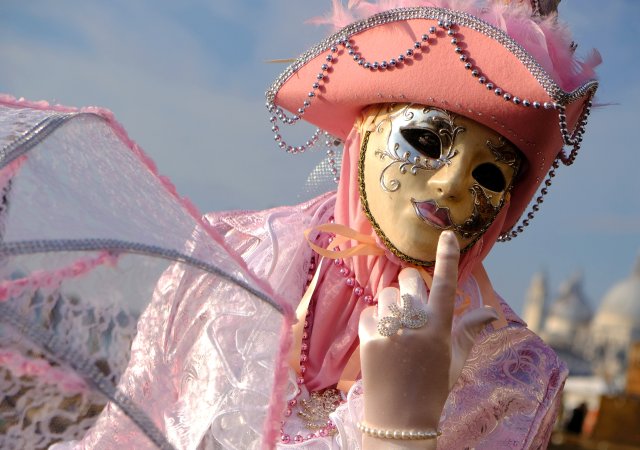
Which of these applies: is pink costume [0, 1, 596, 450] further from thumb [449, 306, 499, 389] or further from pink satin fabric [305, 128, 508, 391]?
thumb [449, 306, 499, 389]

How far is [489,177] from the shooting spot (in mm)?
2057

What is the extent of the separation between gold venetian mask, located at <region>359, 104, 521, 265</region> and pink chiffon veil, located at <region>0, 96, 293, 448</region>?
0.52 meters

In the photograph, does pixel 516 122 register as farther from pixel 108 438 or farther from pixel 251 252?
pixel 108 438

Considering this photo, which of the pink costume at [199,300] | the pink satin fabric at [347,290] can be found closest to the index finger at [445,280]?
the pink costume at [199,300]

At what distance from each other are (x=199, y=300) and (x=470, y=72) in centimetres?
74

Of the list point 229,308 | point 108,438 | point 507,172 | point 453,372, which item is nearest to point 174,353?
point 229,308

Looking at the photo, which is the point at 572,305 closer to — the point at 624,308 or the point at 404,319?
the point at 624,308

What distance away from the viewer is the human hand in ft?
5.35

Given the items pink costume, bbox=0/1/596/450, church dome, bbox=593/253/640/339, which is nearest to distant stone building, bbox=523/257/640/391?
church dome, bbox=593/253/640/339

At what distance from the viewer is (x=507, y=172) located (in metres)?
2.06

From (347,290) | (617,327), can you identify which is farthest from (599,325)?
(347,290)

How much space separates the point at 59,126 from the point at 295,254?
0.87 meters

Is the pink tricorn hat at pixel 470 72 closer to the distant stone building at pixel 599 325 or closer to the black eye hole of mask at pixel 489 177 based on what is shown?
the black eye hole of mask at pixel 489 177

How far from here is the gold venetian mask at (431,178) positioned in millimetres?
1983
